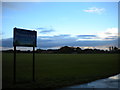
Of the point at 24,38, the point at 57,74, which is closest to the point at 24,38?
the point at 24,38

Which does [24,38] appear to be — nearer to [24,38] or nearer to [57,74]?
[24,38]

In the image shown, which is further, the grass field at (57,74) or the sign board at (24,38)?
the sign board at (24,38)

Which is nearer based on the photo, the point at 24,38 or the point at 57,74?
the point at 24,38

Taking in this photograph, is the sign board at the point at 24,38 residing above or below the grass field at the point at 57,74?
above

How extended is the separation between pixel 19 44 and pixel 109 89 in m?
4.55

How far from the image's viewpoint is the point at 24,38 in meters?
8.70

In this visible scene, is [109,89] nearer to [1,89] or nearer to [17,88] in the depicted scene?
[17,88]

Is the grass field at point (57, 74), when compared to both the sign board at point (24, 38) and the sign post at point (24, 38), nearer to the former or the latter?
the sign post at point (24, 38)

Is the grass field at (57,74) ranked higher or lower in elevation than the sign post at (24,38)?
lower

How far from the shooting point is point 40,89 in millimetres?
6465

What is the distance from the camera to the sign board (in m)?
8.16

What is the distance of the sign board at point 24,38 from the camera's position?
816cm

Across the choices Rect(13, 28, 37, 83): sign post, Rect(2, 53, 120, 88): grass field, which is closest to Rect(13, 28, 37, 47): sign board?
Rect(13, 28, 37, 83): sign post

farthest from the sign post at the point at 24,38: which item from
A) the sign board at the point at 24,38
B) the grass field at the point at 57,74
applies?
the grass field at the point at 57,74
